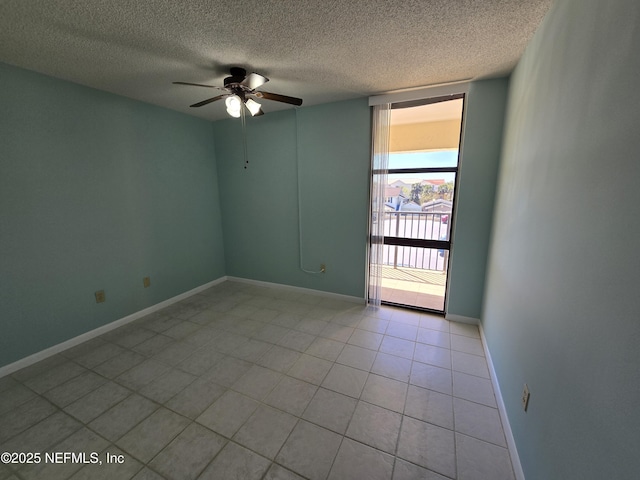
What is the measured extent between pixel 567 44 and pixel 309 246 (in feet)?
9.28

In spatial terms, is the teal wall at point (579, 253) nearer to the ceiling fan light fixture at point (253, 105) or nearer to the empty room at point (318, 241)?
the empty room at point (318, 241)

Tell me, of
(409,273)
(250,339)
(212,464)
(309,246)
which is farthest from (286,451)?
(409,273)

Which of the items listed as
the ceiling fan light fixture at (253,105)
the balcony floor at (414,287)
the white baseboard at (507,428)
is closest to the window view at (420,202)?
the balcony floor at (414,287)

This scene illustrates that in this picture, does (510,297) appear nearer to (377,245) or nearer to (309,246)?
(377,245)

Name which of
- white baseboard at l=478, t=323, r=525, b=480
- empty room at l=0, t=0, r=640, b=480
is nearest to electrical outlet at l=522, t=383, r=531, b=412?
empty room at l=0, t=0, r=640, b=480

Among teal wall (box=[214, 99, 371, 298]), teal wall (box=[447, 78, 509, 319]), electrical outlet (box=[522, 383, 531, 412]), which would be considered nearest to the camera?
electrical outlet (box=[522, 383, 531, 412])

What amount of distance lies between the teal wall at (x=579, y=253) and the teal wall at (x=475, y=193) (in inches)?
29.4

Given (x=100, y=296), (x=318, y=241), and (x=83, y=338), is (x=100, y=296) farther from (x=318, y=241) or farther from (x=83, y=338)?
(x=318, y=241)

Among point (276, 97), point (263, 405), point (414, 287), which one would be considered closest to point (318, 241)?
point (414, 287)

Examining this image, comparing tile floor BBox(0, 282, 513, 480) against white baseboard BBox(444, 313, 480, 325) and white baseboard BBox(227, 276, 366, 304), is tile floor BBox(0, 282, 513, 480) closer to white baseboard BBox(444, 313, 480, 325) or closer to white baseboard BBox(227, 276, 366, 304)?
white baseboard BBox(444, 313, 480, 325)

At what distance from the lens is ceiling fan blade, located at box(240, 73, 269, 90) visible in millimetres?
1925

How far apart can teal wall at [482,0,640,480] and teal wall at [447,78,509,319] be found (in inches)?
29.4

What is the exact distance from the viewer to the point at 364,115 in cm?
288

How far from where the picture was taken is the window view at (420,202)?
9.48ft
